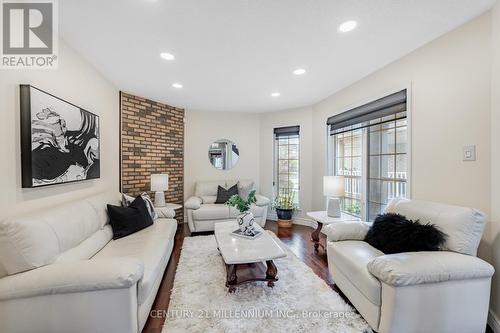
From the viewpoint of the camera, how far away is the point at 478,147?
1.86 metres

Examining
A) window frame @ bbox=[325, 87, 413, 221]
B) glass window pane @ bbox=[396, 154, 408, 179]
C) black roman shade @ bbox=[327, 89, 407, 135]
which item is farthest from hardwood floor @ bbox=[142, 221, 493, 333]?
black roman shade @ bbox=[327, 89, 407, 135]

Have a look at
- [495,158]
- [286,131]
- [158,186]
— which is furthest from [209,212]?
[495,158]

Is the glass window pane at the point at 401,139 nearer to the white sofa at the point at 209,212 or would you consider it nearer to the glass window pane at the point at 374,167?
the glass window pane at the point at 374,167

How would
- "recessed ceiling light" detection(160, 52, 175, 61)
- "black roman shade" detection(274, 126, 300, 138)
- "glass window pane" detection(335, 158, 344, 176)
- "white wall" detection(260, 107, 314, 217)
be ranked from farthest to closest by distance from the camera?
"black roman shade" detection(274, 126, 300, 138), "white wall" detection(260, 107, 314, 217), "glass window pane" detection(335, 158, 344, 176), "recessed ceiling light" detection(160, 52, 175, 61)

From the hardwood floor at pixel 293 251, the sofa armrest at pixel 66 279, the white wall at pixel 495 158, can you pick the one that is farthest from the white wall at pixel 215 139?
the white wall at pixel 495 158

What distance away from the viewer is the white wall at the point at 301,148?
465cm

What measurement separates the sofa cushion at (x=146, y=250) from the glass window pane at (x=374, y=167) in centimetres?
285

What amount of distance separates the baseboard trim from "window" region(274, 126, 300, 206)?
3224mm

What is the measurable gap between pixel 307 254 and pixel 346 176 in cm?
149

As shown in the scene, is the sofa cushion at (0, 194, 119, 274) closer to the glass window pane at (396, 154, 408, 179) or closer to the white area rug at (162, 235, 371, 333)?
the white area rug at (162, 235, 371, 333)

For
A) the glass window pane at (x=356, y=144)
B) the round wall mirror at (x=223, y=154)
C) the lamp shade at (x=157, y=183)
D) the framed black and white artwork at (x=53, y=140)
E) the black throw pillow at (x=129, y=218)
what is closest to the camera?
the framed black and white artwork at (x=53, y=140)

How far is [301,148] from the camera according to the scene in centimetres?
474

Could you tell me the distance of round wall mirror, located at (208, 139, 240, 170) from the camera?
5.13 m

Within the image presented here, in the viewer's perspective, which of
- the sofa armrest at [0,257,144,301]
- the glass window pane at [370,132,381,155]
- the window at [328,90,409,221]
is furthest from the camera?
the glass window pane at [370,132,381,155]
